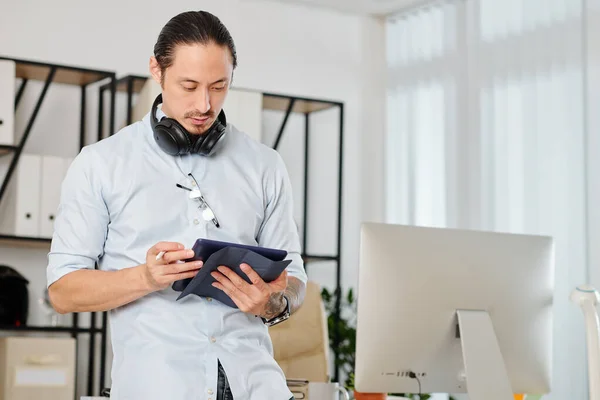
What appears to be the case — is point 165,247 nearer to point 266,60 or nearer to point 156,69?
point 156,69

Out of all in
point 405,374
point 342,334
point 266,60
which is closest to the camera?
point 405,374

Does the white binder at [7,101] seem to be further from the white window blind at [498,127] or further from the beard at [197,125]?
the beard at [197,125]

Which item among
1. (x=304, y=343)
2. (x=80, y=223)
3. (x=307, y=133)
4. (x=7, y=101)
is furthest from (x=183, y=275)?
(x=307, y=133)

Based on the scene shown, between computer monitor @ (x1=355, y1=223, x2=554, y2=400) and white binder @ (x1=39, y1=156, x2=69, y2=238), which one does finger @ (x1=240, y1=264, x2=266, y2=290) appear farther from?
white binder @ (x1=39, y1=156, x2=69, y2=238)

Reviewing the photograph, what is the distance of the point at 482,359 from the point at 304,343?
1.56 m

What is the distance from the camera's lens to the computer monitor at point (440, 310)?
2236 millimetres

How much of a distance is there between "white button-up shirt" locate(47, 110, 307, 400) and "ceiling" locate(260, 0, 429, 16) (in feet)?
12.1

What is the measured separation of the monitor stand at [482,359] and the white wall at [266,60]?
262 centimetres

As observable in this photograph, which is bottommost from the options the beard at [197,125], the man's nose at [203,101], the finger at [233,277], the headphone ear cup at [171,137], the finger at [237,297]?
the finger at [237,297]

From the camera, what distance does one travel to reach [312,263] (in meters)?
5.14

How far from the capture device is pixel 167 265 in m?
1.46

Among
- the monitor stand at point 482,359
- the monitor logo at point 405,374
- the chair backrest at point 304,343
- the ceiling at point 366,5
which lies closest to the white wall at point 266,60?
the ceiling at point 366,5

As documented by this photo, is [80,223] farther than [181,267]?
Yes

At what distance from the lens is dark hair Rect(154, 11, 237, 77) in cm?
164
